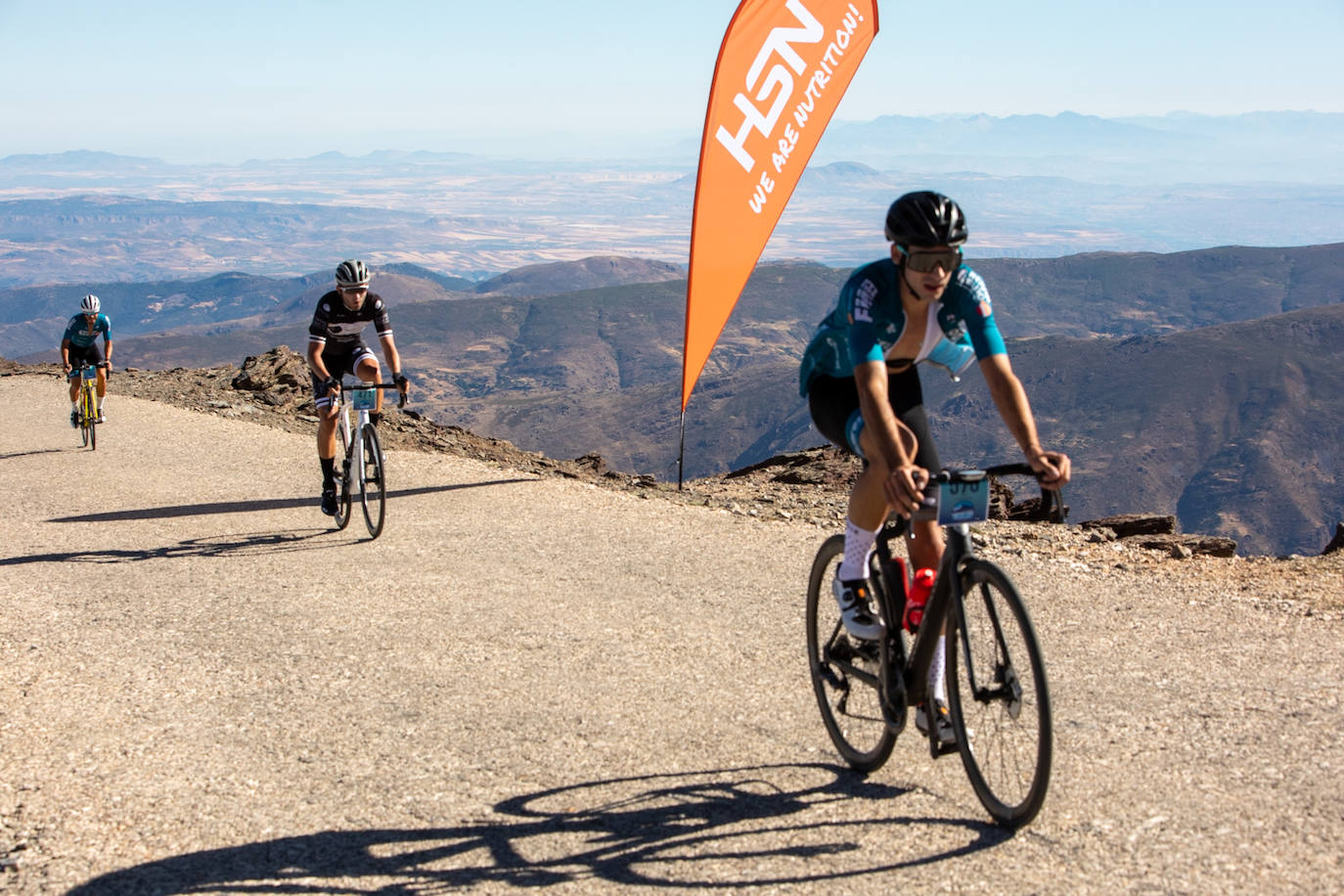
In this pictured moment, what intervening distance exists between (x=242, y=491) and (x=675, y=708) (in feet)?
27.1

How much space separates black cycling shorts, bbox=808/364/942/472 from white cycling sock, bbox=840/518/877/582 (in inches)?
11.3

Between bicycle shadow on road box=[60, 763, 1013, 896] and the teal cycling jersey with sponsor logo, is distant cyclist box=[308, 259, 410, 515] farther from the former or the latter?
the teal cycling jersey with sponsor logo

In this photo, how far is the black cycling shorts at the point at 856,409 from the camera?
407cm

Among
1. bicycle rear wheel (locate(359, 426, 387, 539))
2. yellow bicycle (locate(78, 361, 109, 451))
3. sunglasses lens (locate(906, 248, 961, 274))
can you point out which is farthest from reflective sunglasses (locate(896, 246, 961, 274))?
yellow bicycle (locate(78, 361, 109, 451))

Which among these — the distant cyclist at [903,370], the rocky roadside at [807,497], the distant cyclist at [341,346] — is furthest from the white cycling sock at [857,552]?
the distant cyclist at [341,346]

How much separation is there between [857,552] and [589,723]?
6.08 feet

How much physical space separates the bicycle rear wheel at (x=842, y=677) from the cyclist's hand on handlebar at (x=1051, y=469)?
3.18 ft

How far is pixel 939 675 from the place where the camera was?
3.93 m

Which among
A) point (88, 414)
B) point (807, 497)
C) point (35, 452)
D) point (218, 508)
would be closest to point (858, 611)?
point (807, 497)

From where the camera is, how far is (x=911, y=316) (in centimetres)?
396

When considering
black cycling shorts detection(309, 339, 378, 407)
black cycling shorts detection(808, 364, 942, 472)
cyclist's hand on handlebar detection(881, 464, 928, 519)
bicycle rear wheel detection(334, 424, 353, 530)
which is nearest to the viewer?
cyclist's hand on handlebar detection(881, 464, 928, 519)

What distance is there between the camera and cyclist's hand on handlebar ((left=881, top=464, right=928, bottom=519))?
3.43 metres

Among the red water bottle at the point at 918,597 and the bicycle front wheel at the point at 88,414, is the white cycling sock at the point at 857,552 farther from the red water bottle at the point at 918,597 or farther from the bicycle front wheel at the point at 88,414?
the bicycle front wheel at the point at 88,414

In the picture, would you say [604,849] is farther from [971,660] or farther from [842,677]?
[971,660]
